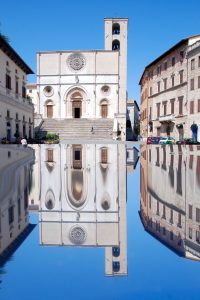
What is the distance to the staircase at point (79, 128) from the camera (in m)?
43.5

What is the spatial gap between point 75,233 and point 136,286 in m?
1.57

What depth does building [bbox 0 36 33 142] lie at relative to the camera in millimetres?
30922

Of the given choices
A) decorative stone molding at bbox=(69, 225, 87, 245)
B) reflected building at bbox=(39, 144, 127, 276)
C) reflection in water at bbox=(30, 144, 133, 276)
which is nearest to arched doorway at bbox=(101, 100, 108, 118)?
reflection in water at bbox=(30, 144, 133, 276)

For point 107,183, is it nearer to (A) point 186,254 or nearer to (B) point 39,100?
(A) point 186,254

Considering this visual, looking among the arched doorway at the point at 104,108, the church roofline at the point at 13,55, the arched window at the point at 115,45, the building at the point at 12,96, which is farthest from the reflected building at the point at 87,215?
the arched window at the point at 115,45

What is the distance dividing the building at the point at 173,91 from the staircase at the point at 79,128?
8.24 m

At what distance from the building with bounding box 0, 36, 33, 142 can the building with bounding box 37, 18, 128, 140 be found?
8.48 meters

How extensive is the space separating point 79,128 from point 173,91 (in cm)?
1468

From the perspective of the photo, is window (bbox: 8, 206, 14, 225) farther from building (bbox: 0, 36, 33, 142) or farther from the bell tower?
the bell tower

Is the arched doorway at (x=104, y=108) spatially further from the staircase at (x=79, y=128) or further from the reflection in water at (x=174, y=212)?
the reflection in water at (x=174, y=212)

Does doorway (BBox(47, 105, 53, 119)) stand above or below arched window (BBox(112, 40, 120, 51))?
below

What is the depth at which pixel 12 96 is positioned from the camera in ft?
113

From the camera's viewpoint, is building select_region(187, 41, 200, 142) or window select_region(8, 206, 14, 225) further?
building select_region(187, 41, 200, 142)

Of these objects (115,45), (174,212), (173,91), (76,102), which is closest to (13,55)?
(76,102)
